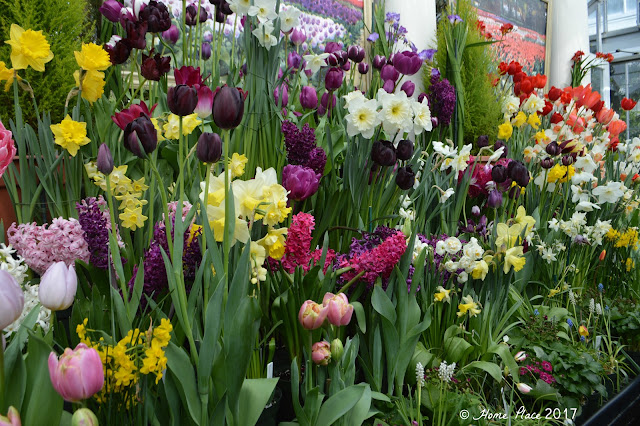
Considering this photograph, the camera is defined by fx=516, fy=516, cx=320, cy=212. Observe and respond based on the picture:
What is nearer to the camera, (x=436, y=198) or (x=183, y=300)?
(x=183, y=300)

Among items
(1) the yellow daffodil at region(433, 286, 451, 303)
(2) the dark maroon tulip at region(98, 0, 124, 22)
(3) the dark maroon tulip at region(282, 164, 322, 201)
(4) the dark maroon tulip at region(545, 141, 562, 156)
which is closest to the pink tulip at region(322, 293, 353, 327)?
(3) the dark maroon tulip at region(282, 164, 322, 201)

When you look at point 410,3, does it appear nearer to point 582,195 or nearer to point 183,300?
point 582,195

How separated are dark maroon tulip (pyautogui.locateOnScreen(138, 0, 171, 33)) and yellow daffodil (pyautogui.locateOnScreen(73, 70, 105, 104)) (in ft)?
0.50

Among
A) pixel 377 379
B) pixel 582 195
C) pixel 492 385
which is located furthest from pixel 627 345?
pixel 377 379

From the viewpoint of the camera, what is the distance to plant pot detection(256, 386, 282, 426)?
0.88 meters

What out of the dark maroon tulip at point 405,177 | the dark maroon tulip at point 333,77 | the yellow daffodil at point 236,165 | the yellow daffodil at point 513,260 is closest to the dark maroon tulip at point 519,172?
the yellow daffodil at point 513,260

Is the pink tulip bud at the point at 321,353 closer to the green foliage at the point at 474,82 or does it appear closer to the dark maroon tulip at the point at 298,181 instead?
the dark maroon tulip at the point at 298,181

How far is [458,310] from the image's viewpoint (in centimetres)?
138

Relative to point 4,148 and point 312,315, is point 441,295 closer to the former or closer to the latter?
point 312,315

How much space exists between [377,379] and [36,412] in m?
0.66

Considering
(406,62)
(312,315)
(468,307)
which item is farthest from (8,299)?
(406,62)

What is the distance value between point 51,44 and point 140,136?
34.0 inches

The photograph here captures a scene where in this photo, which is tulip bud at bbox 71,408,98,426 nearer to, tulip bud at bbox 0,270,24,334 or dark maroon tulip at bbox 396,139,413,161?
tulip bud at bbox 0,270,24,334

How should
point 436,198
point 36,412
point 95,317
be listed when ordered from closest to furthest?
point 36,412 → point 95,317 → point 436,198
